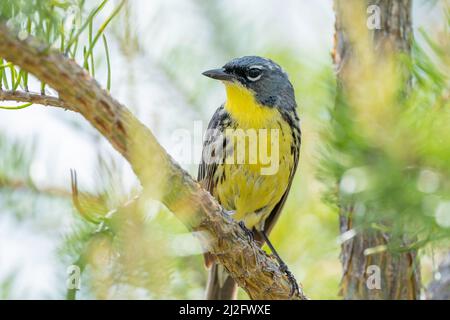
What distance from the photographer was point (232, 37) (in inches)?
149

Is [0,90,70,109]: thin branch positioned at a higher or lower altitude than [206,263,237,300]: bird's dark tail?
higher

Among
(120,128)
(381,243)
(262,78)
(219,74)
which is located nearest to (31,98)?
(120,128)

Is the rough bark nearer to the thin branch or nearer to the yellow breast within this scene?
the yellow breast

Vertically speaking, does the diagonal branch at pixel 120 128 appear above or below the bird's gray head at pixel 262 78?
below

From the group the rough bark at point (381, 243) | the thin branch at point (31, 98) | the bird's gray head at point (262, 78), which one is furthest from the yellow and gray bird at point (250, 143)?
the thin branch at point (31, 98)

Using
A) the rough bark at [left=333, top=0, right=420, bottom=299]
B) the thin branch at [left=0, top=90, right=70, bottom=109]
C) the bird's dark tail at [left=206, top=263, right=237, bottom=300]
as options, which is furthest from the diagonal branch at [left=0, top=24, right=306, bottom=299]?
the bird's dark tail at [left=206, top=263, right=237, bottom=300]

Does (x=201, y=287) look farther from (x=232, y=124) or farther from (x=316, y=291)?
(x=232, y=124)

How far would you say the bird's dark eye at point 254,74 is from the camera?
3584 mm

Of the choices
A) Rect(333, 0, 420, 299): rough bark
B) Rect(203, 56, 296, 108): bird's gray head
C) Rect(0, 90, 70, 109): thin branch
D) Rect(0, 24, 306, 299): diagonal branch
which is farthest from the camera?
Rect(203, 56, 296, 108): bird's gray head

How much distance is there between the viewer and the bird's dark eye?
358 centimetres

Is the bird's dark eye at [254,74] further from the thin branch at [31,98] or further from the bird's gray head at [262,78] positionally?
the thin branch at [31,98]

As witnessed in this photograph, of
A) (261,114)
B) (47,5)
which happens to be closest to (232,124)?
(261,114)

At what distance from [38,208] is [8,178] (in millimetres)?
202
